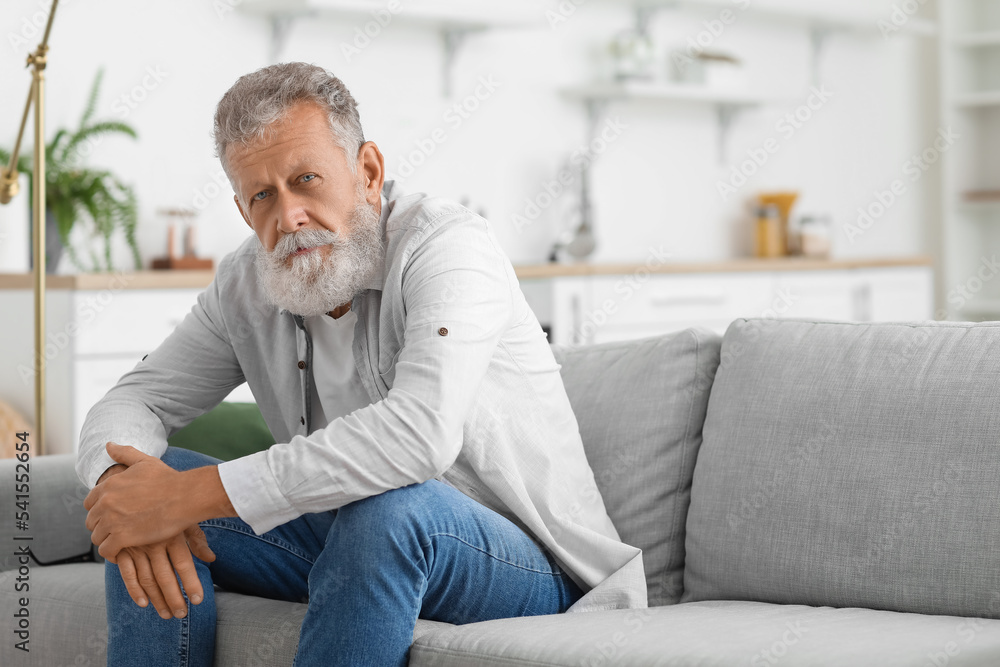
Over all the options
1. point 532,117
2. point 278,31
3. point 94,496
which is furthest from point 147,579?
point 532,117

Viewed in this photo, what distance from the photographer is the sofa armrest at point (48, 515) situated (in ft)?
6.35

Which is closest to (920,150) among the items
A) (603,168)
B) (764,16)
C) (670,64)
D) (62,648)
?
(764,16)

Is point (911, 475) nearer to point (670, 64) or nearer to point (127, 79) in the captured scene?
point (127, 79)

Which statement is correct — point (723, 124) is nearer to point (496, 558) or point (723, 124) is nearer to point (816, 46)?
point (816, 46)

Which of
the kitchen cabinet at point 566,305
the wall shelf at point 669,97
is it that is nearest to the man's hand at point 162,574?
the kitchen cabinet at point 566,305

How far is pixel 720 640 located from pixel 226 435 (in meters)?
1.07

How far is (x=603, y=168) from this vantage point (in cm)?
473

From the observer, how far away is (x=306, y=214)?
1602 millimetres

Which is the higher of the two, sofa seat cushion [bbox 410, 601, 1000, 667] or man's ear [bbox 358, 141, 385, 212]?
man's ear [bbox 358, 141, 385, 212]

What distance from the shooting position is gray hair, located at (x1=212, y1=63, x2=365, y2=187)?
61.6 inches

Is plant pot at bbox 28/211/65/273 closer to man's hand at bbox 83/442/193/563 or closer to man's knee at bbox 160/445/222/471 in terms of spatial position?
man's knee at bbox 160/445/222/471

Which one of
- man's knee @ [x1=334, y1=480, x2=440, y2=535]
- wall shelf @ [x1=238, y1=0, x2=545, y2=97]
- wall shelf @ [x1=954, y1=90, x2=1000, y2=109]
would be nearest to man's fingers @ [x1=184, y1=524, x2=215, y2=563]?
man's knee @ [x1=334, y1=480, x2=440, y2=535]

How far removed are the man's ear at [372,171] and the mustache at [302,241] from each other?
4.0 inches

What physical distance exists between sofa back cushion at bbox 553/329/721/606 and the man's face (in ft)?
1.57
